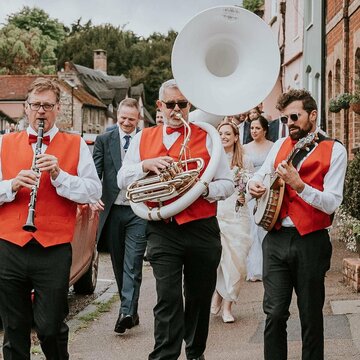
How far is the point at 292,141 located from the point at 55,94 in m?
1.59

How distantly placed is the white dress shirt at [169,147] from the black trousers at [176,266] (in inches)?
8.9

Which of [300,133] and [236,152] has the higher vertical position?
[300,133]

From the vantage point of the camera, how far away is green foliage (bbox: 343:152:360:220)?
1128 cm

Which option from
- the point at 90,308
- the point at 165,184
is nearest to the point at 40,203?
the point at 165,184

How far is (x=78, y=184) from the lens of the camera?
5.38m

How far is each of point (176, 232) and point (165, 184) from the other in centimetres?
44

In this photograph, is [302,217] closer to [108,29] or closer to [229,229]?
[229,229]

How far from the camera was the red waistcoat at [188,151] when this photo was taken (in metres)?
5.96

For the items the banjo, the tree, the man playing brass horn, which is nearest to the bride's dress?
the man playing brass horn

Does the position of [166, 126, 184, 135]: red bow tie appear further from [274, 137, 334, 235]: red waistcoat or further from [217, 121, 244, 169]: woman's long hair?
[217, 121, 244, 169]: woman's long hair

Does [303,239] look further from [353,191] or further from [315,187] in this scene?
[353,191]

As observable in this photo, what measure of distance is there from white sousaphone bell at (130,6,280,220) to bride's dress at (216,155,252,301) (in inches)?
108

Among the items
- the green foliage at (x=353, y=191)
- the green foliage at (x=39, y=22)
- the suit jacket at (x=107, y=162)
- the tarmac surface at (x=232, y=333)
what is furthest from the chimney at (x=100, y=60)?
the suit jacket at (x=107, y=162)

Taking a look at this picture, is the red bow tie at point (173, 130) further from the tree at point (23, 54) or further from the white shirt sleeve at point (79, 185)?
the tree at point (23, 54)
